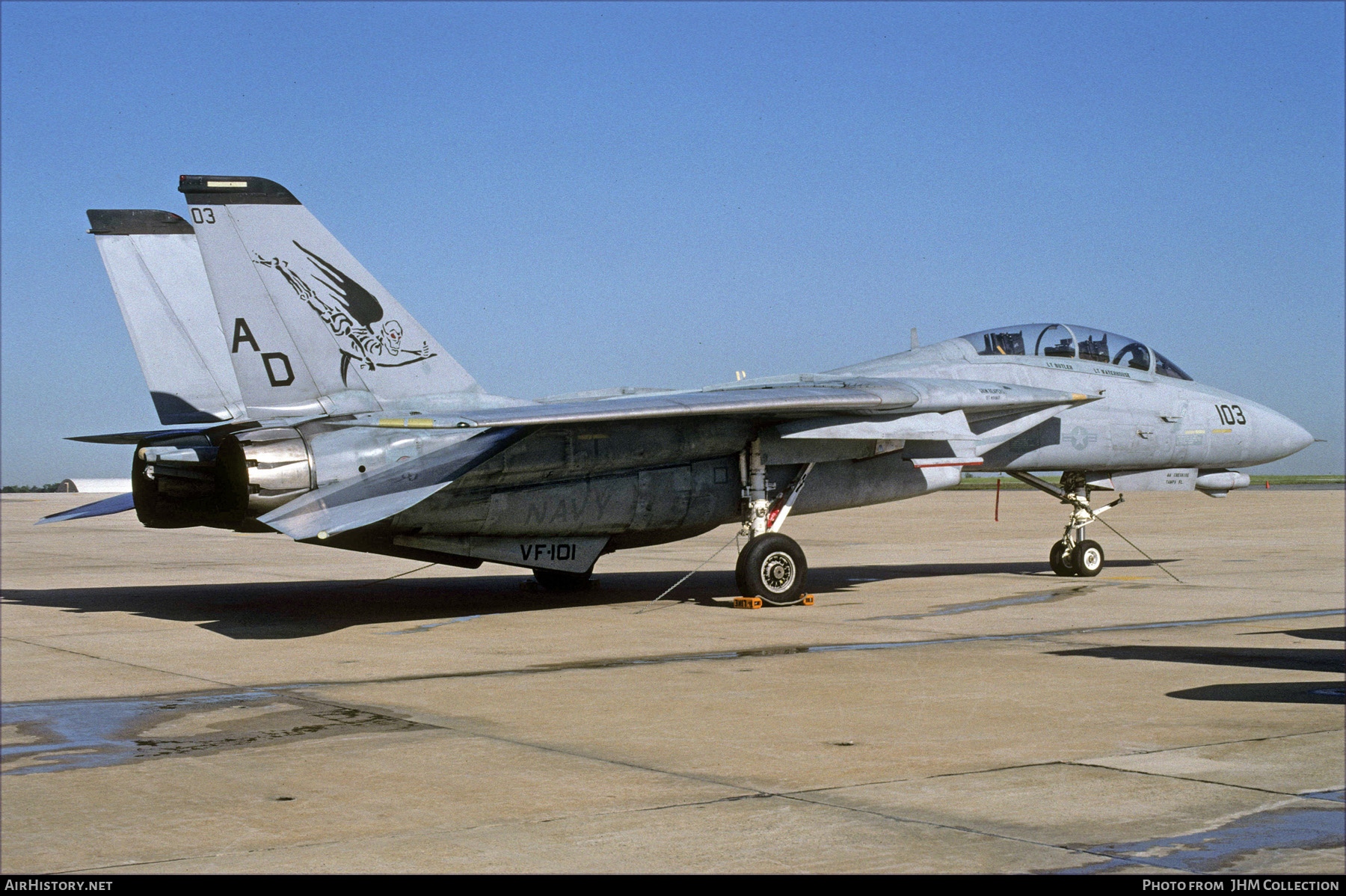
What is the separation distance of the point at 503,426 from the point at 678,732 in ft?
15.1

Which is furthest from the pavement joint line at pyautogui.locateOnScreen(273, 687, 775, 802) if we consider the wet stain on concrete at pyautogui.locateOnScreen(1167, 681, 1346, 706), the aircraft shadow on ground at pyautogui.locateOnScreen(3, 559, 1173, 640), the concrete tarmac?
the aircraft shadow on ground at pyautogui.locateOnScreen(3, 559, 1173, 640)

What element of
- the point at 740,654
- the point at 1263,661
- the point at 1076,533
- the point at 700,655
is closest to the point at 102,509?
the point at 700,655

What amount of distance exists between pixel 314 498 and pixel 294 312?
2.17 m

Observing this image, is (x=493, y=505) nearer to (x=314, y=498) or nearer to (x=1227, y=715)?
(x=314, y=498)

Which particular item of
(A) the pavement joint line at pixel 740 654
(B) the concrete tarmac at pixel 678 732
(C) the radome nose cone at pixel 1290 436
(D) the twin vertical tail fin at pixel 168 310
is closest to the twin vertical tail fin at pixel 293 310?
(B) the concrete tarmac at pixel 678 732

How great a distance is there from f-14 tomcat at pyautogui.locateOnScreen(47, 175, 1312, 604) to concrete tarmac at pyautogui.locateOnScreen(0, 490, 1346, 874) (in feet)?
3.32

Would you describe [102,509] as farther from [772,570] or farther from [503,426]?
[772,570]

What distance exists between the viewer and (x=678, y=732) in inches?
262

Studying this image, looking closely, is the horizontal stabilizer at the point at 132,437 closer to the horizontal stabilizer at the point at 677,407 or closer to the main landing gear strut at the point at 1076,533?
the horizontal stabilizer at the point at 677,407

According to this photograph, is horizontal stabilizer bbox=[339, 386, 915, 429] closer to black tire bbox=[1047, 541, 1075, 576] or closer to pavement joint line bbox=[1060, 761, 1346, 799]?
black tire bbox=[1047, 541, 1075, 576]

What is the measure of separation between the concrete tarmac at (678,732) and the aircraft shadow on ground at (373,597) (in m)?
0.11

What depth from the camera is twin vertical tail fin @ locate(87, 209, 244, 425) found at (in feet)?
45.8

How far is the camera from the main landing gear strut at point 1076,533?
16.3 m
